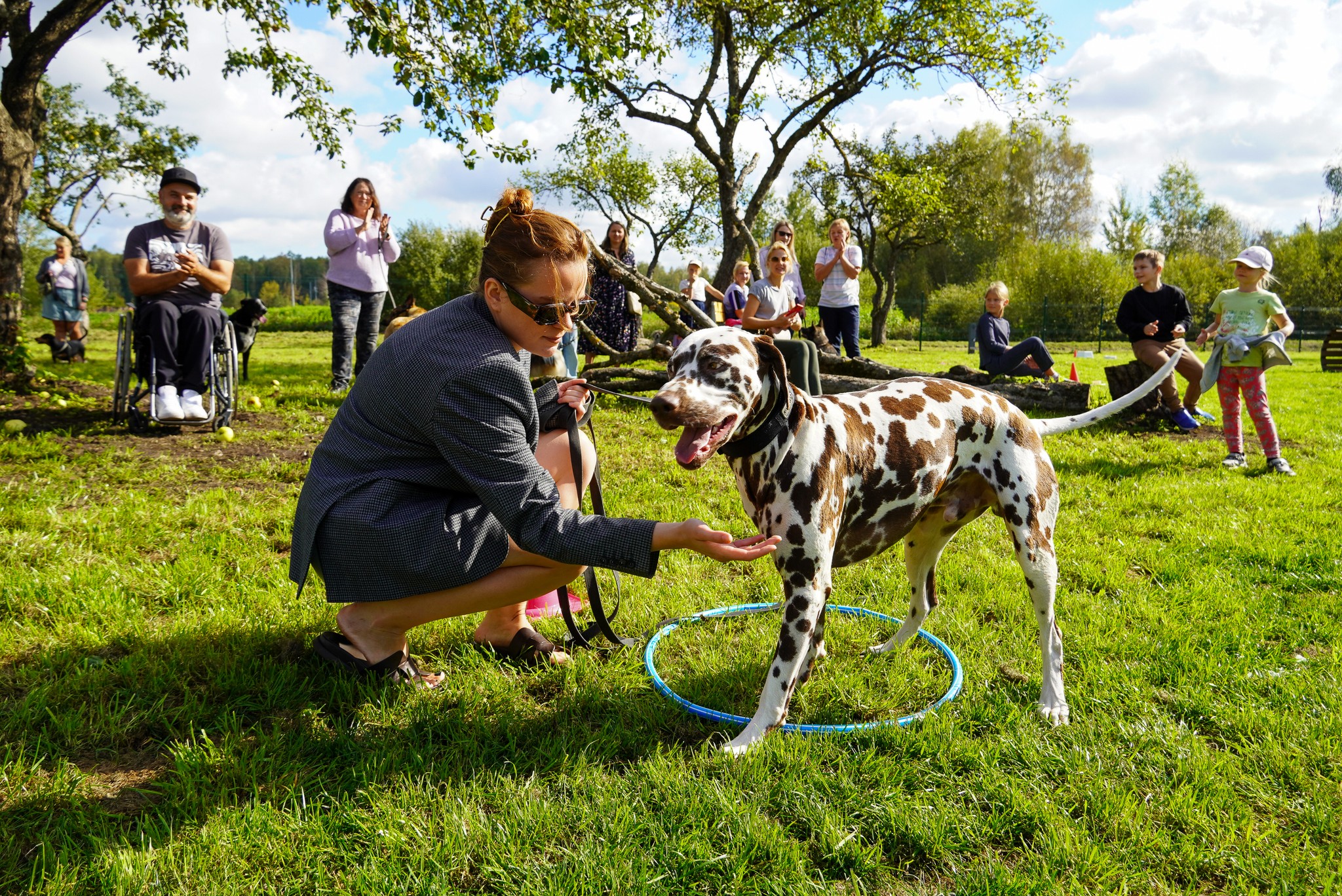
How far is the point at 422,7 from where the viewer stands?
27.7 feet

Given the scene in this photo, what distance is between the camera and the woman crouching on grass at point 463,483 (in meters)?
2.71

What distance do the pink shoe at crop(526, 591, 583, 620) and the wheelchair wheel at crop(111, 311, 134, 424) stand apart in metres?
5.43

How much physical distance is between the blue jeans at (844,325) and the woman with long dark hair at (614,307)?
287cm

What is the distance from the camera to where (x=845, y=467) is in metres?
3.04

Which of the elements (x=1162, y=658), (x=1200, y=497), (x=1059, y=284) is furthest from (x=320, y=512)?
(x=1059, y=284)

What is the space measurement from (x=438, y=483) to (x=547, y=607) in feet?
4.74

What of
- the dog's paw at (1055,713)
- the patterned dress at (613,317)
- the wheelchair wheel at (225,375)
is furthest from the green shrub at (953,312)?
the dog's paw at (1055,713)

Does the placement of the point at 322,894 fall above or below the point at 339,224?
below

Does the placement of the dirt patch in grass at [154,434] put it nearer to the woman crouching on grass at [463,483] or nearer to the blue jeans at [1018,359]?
the woman crouching on grass at [463,483]

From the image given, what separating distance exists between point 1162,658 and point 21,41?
541 inches

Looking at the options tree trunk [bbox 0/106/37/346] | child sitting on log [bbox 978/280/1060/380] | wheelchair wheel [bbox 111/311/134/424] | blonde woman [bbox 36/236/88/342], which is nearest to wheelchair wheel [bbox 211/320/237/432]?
wheelchair wheel [bbox 111/311/134/424]

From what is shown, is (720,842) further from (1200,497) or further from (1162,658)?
(1200,497)

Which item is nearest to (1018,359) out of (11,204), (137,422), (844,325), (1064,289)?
(844,325)

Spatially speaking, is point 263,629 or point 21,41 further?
point 21,41
